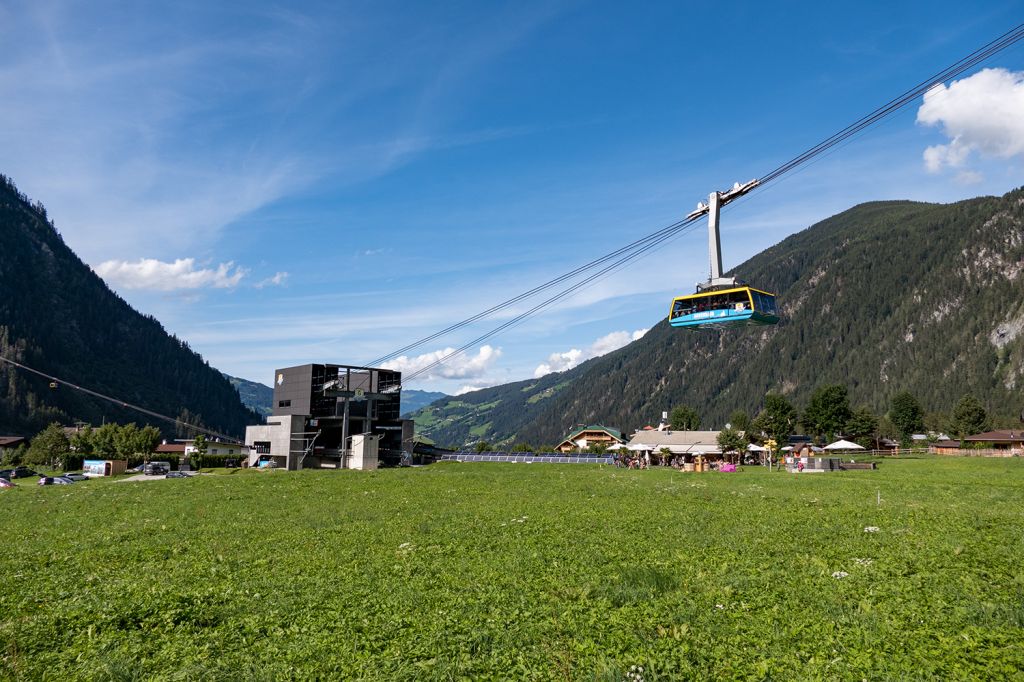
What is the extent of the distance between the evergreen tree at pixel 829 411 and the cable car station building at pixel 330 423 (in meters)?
86.4

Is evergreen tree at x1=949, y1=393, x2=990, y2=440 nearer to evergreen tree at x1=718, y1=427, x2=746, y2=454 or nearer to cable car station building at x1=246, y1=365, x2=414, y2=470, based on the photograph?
evergreen tree at x1=718, y1=427, x2=746, y2=454

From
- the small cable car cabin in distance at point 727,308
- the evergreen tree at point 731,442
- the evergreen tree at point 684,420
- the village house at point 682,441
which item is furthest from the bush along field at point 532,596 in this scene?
the evergreen tree at point 684,420

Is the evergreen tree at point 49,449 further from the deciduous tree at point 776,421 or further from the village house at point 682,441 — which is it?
the deciduous tree at point 776,421

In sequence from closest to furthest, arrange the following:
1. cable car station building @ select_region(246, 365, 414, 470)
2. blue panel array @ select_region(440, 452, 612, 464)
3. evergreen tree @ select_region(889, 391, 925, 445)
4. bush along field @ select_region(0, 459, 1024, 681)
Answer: bush along field @ select_region(0, 459, 1024, 681) → cable car station building @ select_region(246, 365, 414, 470) → blue panel array @ select_region(440, 452, 612, 464) → evergreen tree @ select_region(889, 391, 925, 445)

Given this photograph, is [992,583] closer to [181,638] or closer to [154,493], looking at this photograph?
[181,638]

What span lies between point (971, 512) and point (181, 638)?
2734 cm

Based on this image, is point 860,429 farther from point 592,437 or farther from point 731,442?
point 592,437

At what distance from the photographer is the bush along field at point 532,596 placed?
34.6 ft

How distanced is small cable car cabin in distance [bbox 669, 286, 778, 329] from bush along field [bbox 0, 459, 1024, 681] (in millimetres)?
16834

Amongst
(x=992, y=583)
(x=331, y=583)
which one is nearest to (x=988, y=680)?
(x=992, y=583)

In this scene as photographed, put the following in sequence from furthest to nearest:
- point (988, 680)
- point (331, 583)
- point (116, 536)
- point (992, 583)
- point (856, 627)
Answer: point (116, 536)
point (331, 583)
point (992, 583)
point (856, 627)
point (988, 680)

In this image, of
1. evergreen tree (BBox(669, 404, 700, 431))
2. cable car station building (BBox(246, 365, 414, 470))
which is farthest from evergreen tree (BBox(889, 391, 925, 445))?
cable car station building (BBox(246, 365, 414, 470))

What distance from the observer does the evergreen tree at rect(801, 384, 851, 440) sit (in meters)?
128

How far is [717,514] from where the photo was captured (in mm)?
26219
